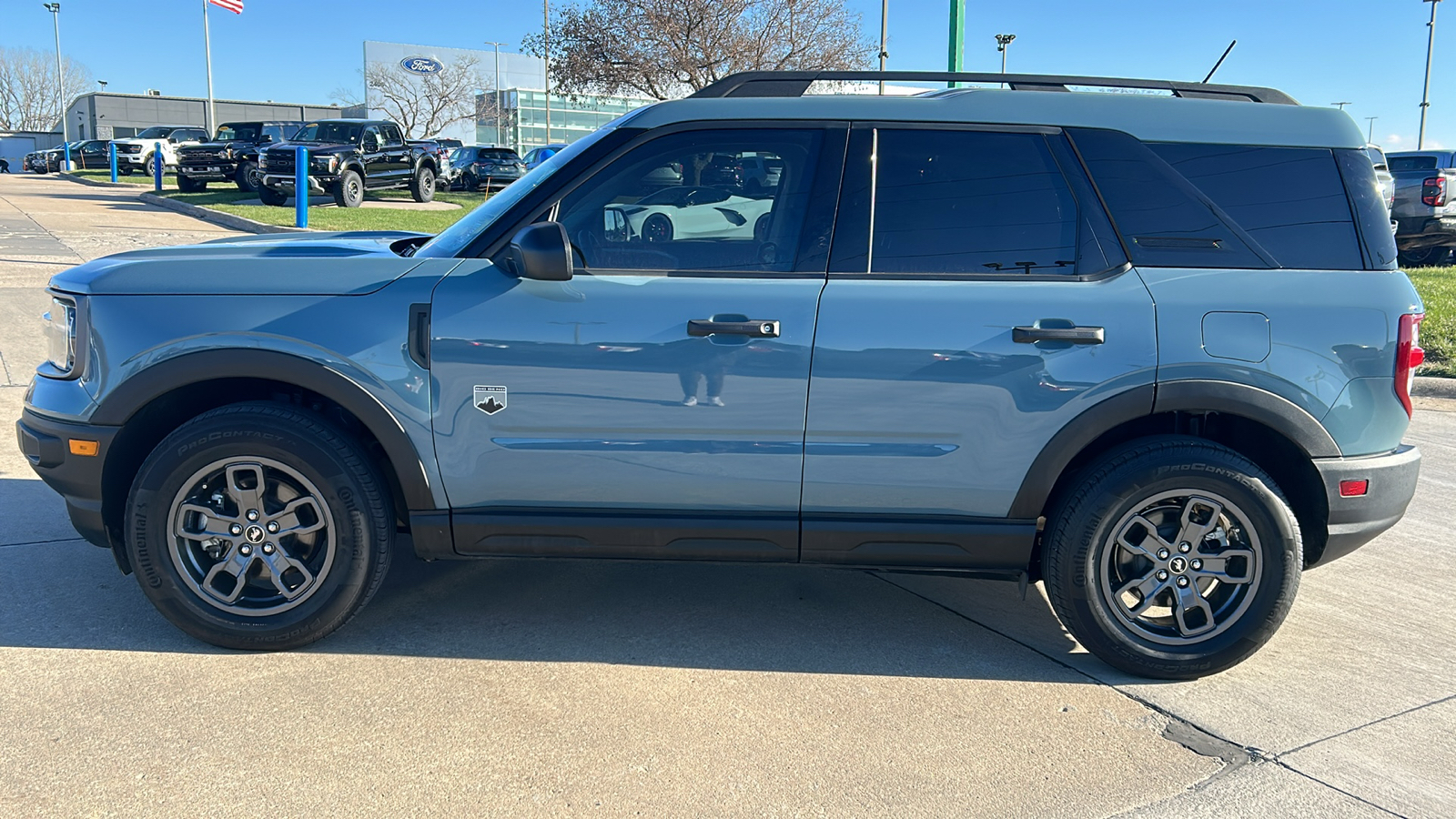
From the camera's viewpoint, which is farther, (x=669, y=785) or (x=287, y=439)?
(x=287, y=439)

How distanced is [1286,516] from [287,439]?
10.5 feet

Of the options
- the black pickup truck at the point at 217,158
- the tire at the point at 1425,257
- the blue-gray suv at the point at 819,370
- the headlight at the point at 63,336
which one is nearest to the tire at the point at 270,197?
the black pickup truck at the point at 217,158

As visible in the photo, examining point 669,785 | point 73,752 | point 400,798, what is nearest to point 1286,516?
point 669,785

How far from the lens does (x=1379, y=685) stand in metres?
3.62

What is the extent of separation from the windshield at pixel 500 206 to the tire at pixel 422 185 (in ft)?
76.1

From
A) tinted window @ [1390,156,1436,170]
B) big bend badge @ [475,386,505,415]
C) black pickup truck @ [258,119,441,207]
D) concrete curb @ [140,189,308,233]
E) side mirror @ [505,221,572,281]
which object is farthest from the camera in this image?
black pickup truck @ [258,119,441,207]

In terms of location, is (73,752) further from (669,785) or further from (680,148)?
(680,148)

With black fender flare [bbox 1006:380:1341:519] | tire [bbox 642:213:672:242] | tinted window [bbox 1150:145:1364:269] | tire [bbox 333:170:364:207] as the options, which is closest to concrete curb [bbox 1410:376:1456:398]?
tinted window [bbox 1150:145:1364:269]

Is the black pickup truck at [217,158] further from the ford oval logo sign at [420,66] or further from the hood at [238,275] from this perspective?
the ford oval logo sign at [420,66]

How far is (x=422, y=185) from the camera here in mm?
25969

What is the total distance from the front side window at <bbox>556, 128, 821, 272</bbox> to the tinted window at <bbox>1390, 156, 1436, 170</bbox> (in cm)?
1999

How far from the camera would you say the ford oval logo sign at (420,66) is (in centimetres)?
7639

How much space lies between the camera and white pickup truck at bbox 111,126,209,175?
35.7 meters

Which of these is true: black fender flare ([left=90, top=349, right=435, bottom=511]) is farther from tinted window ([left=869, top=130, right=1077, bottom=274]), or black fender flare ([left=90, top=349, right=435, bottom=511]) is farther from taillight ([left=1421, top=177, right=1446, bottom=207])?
taillight ([left=1421, top=177, right=1446, bottom=207])
